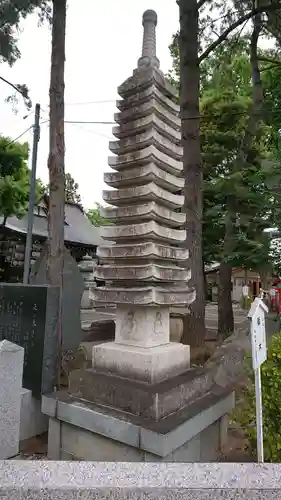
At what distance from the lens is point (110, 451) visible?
385 centimetres

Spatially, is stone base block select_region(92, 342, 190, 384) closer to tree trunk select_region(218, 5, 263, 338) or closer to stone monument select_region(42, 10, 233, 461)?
stone monument select_region(42, 10, 233, 461)

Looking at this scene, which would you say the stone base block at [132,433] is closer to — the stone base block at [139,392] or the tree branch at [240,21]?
the stone base block at [139,392]

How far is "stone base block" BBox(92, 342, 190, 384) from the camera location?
3999 millimetres

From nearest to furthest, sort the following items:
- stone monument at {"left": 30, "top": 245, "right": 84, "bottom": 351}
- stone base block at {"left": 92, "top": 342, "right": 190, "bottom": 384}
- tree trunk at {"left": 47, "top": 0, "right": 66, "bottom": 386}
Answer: stone base block at {"left": 92, "top": 342, "right": 190, "bottom": 384}, tree trunk at {"left": 47, "top": 0, "right": 66, "bottom": 386}, stone monument at {"left": 30, "top": 245, "right": 84, "bottom": 351}

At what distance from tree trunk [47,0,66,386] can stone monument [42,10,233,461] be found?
114 inches

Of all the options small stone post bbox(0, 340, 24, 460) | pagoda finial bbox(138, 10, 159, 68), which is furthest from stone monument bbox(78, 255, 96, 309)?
pagoda finial bbox(138, 10, 159, 68)

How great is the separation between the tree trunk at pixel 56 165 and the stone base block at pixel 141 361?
300cm

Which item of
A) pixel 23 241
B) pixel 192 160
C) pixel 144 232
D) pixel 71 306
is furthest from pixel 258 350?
pixel 23 241

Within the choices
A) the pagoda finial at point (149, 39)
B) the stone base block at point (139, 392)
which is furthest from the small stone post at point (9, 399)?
the pagoda finial at point (149, 39)

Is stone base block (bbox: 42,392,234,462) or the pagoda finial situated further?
the pagoda finial

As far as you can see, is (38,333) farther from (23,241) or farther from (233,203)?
(23,241)

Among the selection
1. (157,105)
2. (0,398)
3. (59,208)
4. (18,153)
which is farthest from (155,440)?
(18,153)

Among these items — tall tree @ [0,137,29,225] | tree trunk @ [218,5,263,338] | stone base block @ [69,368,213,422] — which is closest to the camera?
stone base block @ [69,368,213,422]

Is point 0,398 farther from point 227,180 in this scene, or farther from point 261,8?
point 261,8
